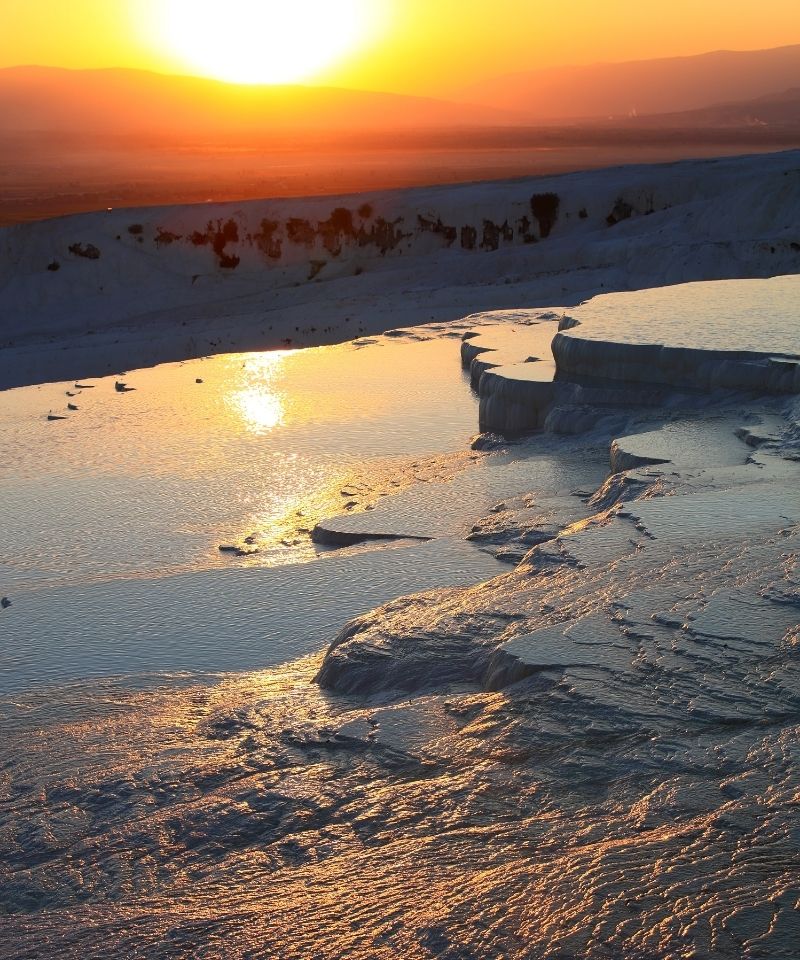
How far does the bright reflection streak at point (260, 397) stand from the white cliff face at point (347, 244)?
627 centimetres

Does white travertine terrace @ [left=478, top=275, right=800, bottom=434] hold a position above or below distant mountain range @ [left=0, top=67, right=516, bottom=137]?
below

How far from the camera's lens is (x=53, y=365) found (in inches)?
690

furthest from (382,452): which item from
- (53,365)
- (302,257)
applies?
(302,257)

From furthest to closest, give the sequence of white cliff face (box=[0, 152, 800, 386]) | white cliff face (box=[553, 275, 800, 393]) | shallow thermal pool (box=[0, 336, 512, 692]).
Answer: white cliff face (box=[0, 152, 800, 386])
white cliff face (box=[553, 275, 800, 393])
shallow thermal pool (box=[0, 336, 512, 692])

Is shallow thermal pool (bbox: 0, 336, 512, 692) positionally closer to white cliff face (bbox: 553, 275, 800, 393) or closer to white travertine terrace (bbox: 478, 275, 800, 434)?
white travertine terrace (bbox: 478, 275, 800, 434)

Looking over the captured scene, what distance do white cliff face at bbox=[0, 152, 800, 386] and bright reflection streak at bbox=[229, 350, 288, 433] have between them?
20.6 ft

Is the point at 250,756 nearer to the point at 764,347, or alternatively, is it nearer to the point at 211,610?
the point at 211,610

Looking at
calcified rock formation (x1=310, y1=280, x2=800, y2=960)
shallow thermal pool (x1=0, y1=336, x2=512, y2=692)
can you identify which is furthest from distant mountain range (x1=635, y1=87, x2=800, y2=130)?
calcified rock formation (x1=310, y1=280, x2=800, y2=960)

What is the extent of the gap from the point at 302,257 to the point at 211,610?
20.1m

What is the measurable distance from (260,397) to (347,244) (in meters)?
14.3

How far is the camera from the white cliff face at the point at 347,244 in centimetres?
2027

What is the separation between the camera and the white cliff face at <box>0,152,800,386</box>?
798 inches

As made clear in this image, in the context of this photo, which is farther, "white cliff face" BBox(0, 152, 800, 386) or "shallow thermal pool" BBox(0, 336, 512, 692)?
"white cliff face" BBox(0, 152, 800, 386)

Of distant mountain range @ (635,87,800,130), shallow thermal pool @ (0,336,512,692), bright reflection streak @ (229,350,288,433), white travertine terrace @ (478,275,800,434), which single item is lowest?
shallow thermal pool @ (0,336,512,692)
